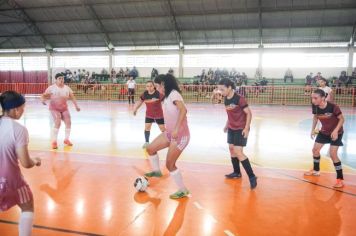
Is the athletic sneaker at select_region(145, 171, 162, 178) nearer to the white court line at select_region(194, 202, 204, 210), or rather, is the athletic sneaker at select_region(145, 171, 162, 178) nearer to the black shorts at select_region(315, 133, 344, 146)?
the white court line at select_region(194, 202, 204, 210)

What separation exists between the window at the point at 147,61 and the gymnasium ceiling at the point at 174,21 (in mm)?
1537

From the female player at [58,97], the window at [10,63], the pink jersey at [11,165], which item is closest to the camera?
the pink jersey at [11,165]

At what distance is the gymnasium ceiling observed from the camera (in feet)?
89.4

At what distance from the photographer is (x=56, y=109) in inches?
344

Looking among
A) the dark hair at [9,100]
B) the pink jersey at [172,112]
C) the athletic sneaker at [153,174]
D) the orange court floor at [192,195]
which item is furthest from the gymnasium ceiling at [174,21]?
the dark hair at [9,100]

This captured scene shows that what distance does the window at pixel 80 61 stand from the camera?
36312 mm

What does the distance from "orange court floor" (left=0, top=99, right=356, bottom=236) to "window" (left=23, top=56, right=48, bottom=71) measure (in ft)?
106

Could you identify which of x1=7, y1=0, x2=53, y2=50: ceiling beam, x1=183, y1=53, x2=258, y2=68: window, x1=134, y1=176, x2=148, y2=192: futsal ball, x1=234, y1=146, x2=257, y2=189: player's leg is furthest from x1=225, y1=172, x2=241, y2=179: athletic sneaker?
x1=7, y1=0, x2=53, y2=50: ceiling beam

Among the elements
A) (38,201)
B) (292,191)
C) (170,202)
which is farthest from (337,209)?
(38,201)

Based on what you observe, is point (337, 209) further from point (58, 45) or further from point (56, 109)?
point (58, 45)

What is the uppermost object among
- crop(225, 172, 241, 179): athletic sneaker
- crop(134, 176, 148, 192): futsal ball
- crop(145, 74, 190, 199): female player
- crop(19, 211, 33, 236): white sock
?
crop(145, 74, 190, 199): female player

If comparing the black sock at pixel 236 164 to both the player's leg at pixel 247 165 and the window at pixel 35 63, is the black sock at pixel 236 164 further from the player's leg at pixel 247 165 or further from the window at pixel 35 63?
the window at pixel 35 63

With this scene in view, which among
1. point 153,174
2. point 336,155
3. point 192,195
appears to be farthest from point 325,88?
point 192,195

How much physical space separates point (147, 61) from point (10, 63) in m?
18.6
